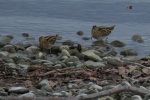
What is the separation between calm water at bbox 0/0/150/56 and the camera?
1077cm

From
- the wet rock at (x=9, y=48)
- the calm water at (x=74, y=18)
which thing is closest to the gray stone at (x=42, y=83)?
the wet rock at (x=9, y=48)

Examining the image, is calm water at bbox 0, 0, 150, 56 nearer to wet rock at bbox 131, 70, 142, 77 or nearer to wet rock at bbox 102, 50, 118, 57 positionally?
wet rock at bbox 102, 50, 118, 57

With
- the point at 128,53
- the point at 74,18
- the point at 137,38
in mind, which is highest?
the point at 74,18

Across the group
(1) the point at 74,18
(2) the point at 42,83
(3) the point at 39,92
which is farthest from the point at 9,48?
(1) the point at 74,18

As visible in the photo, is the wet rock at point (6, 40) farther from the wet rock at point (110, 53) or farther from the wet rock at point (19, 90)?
the wet rock at point (19, 90)

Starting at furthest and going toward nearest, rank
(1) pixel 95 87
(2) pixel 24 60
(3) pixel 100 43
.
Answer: (3) pixel 100 43 → (2) pixel 24 60 → (1) pixel 95 87

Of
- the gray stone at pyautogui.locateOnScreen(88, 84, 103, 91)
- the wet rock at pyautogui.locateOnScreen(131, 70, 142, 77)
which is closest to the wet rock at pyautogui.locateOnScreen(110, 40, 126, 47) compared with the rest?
the wet rock at pyautogui.locateOnScreen(131, 70, 142, 77)

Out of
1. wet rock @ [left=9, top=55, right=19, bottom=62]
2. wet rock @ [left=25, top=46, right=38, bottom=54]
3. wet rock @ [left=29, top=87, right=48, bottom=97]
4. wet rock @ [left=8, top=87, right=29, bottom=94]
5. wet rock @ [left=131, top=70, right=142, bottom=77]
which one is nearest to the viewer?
wet rock @ [left=29, top=87, right=48, bottom=97]

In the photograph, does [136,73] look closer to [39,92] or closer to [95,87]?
[95,87]

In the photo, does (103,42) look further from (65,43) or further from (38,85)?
(38,85)

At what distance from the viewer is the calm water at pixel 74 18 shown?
35.3 ft

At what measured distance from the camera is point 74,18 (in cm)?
1320

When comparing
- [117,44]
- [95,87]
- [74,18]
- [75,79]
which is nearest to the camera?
[95,87]

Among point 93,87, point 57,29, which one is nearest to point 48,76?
point 93,87
